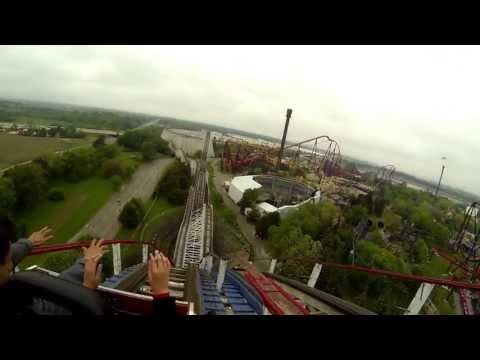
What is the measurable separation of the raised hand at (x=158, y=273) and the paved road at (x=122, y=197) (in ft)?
20.9

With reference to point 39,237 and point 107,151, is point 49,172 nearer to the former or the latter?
point 107,151

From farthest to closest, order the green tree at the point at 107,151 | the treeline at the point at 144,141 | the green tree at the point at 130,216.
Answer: the treeline at the point at 144,141 < the green tree at the point at 107,151 < the green tree at the point at 130,216

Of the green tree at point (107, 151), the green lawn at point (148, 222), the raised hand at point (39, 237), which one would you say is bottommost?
the green lawn at point (148, 222)

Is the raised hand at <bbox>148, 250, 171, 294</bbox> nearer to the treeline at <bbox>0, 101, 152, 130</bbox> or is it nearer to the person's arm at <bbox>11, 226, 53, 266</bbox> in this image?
the person's arm at <bbox>11, 226, 53, 266</bbox>

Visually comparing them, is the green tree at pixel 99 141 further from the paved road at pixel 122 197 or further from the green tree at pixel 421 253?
the green tree at pixel 421 253

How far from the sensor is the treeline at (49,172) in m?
7.53

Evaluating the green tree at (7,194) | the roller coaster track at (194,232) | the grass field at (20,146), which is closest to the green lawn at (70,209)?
the green tree at (7,194)

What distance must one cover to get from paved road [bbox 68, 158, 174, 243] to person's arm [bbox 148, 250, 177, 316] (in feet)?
20.9
